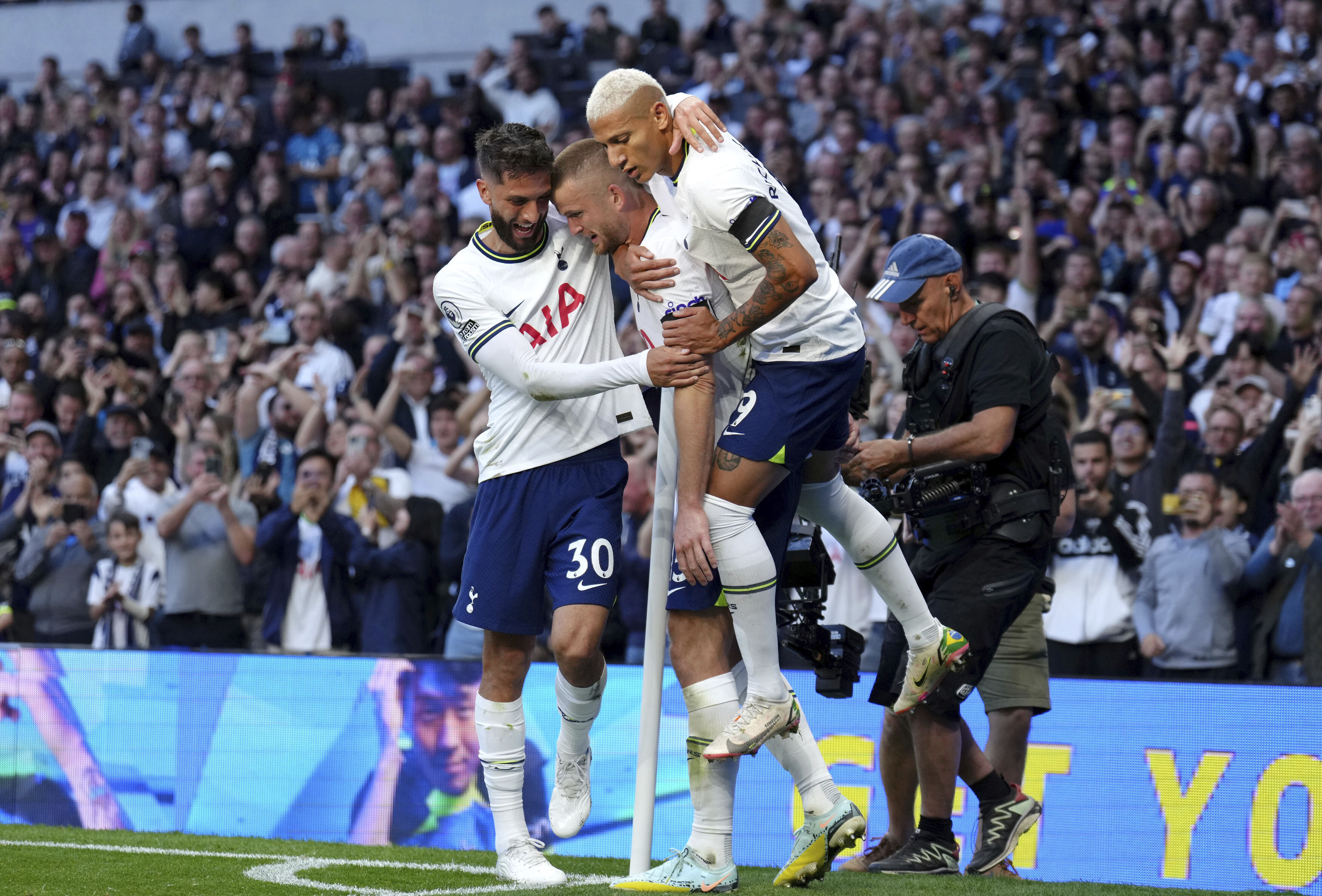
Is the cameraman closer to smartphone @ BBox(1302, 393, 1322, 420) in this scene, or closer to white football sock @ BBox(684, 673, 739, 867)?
white football sock @ BBox(684, 673, 739, 867)

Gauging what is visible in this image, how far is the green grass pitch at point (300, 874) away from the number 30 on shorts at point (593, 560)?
99 centimetres

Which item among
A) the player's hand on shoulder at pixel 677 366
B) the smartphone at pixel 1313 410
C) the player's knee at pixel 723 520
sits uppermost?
the smartphone at pixel 1313 410

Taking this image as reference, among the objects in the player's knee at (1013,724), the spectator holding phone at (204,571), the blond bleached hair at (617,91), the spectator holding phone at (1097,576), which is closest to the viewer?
the blond bleached hair at (617,91)

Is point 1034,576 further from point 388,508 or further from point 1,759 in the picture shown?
point 1,759

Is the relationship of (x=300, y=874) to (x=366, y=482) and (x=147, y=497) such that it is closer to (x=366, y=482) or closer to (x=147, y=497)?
(x=366, y=482)

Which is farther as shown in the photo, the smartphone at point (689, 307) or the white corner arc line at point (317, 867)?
the white corner arc line at point (317, 867)

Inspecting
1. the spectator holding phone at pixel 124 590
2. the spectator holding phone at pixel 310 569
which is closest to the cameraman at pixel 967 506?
the spectator holding phone at pixel 310 569

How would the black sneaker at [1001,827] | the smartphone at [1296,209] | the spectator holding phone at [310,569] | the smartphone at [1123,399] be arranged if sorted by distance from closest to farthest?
1. the black sneaker at [1001,827]
2. the smartphone at [1123,399]
3. the spectator holding phone at [310,569]
4. the smartphone at [1296,209]

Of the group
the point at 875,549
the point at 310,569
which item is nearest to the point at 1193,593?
the point at 875,549

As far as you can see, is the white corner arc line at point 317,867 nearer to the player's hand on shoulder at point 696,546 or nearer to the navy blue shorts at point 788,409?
the player's hand on shoulder at point 696,546

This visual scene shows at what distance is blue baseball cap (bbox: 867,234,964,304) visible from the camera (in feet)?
18.2

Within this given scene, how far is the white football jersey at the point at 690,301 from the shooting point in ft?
14.9

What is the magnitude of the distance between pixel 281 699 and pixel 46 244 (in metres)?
9.36

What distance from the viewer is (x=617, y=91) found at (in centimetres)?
445
